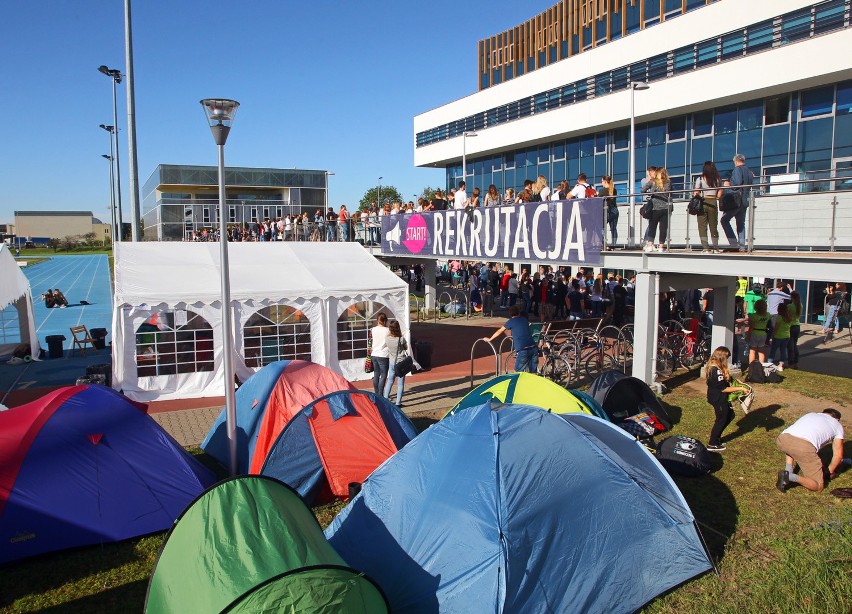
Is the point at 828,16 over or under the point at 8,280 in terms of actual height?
over

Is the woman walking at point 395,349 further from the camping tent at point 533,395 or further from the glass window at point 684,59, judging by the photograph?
the glass window at point 684,59

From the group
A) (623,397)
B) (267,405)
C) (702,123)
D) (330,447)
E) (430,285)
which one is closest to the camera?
(330,447)

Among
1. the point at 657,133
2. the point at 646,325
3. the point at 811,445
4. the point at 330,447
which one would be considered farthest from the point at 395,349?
the point at 657,133

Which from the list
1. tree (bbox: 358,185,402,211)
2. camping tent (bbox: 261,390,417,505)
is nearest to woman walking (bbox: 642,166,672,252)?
camping tent (bbox: 261,390,417,505)

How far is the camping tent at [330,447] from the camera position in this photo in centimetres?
768

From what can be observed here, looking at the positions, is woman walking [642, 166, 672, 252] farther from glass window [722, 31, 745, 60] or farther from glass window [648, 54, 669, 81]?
glass window [648, 54, 669, 81]

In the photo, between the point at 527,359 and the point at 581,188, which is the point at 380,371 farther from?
the point at 581,188

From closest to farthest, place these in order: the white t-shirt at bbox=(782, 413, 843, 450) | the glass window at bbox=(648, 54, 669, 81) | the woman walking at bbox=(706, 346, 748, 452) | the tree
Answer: the white t-shirt at bbox=(782, 413, 843, 450) < the woman walking at bbox=(706, 346, 748, 452) < the glass window at bbox=(648, 54, 669, 81) < the tree

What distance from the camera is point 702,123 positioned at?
25172mm

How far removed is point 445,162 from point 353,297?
1170 inches

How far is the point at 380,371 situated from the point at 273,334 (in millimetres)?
3495

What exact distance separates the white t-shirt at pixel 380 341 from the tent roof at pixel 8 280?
26.3 ft

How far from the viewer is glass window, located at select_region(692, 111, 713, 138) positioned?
979 inches

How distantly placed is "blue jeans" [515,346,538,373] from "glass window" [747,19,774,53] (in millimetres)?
17111
